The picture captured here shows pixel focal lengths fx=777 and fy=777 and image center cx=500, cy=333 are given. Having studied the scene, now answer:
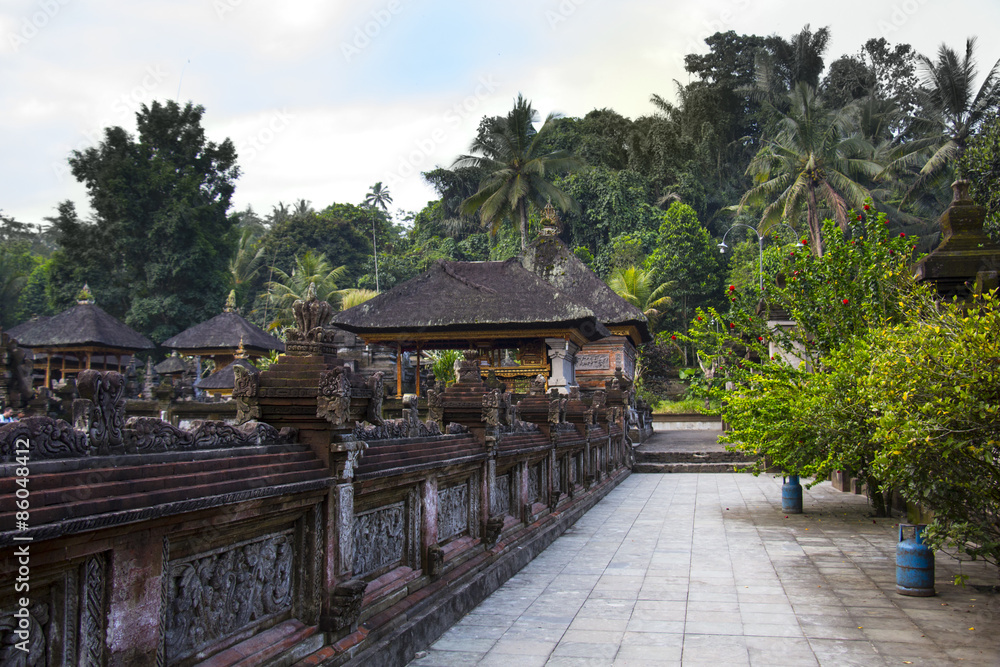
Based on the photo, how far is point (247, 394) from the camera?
4.41 m

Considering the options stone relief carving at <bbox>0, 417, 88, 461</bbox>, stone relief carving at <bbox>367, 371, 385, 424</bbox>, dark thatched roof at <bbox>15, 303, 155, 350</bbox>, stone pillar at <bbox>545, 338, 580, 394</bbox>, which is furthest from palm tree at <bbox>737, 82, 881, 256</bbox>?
stone relief carving at <bbox>0, 417, 88, 461</bbox>

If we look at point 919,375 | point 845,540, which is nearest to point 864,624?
point 919,375

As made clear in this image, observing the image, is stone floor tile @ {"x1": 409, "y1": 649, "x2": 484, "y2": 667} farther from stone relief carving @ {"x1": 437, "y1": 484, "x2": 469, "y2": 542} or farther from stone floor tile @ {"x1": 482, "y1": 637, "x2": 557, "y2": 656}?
stone relief carving @ {"x1": 437, "y1": 484, "x2": 469, "y2": 542}

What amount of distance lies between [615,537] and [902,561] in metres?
4.22

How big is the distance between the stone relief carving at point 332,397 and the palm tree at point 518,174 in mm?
34866

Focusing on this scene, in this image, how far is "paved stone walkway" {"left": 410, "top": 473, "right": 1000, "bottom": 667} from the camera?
5.47 meters

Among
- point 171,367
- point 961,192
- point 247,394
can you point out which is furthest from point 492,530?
point 171,367

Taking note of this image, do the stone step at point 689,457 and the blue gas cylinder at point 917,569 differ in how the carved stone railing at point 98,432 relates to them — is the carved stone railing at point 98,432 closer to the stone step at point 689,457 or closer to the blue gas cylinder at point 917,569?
the blue gas cylinder at point 917,569

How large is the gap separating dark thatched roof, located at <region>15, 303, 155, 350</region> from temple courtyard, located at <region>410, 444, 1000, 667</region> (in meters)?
25.7

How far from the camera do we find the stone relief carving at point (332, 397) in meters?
4.38

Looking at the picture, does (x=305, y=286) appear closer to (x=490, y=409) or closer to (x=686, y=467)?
(x=686, y=467)

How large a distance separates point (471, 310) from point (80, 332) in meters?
16.6

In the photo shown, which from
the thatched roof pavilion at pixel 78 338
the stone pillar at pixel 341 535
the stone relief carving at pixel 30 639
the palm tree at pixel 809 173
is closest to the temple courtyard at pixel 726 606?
the stone pillar at pixel 341 535

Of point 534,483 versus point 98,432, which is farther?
point 534,483
